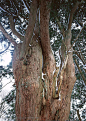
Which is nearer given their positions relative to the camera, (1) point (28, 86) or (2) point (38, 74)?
(1) point (28, 86)

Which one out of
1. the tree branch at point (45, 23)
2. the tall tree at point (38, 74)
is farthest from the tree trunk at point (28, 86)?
the tree branch at point (45, 23)

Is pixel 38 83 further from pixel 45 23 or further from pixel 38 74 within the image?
pixel 45 23

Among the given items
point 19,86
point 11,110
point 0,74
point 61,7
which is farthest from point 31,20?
point 11,110

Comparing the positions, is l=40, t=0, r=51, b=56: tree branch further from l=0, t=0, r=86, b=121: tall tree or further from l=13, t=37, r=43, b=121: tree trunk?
l=13, t=37, r=43, b=121: tree trunk

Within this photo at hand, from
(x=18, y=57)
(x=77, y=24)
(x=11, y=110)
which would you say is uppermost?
(x=77, y=24)

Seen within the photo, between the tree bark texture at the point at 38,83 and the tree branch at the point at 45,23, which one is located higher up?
the tree branch at the point at 45,23

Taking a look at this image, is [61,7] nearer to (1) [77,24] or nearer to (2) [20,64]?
(1) [77,24]

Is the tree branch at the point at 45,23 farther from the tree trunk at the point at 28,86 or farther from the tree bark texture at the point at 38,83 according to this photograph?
the tree trunk at the point at 28,86

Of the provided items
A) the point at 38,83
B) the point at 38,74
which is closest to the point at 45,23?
the point at 38,74

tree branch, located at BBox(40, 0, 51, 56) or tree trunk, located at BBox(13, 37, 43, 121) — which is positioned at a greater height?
tree branch, located at BBox(40, 0, 51, 56)

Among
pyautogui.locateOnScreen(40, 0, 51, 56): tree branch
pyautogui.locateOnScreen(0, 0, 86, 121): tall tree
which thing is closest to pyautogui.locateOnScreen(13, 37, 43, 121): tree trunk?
pyautogui.locateOnScreen(0, 0, 86, 121): tall tree

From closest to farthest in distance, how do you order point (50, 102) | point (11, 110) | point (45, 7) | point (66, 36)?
point (45, 7)
point (50, 102)
point (66, 36)
point (11, 110)

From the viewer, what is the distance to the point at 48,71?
5.27 feet

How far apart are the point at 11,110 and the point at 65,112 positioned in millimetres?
1825
